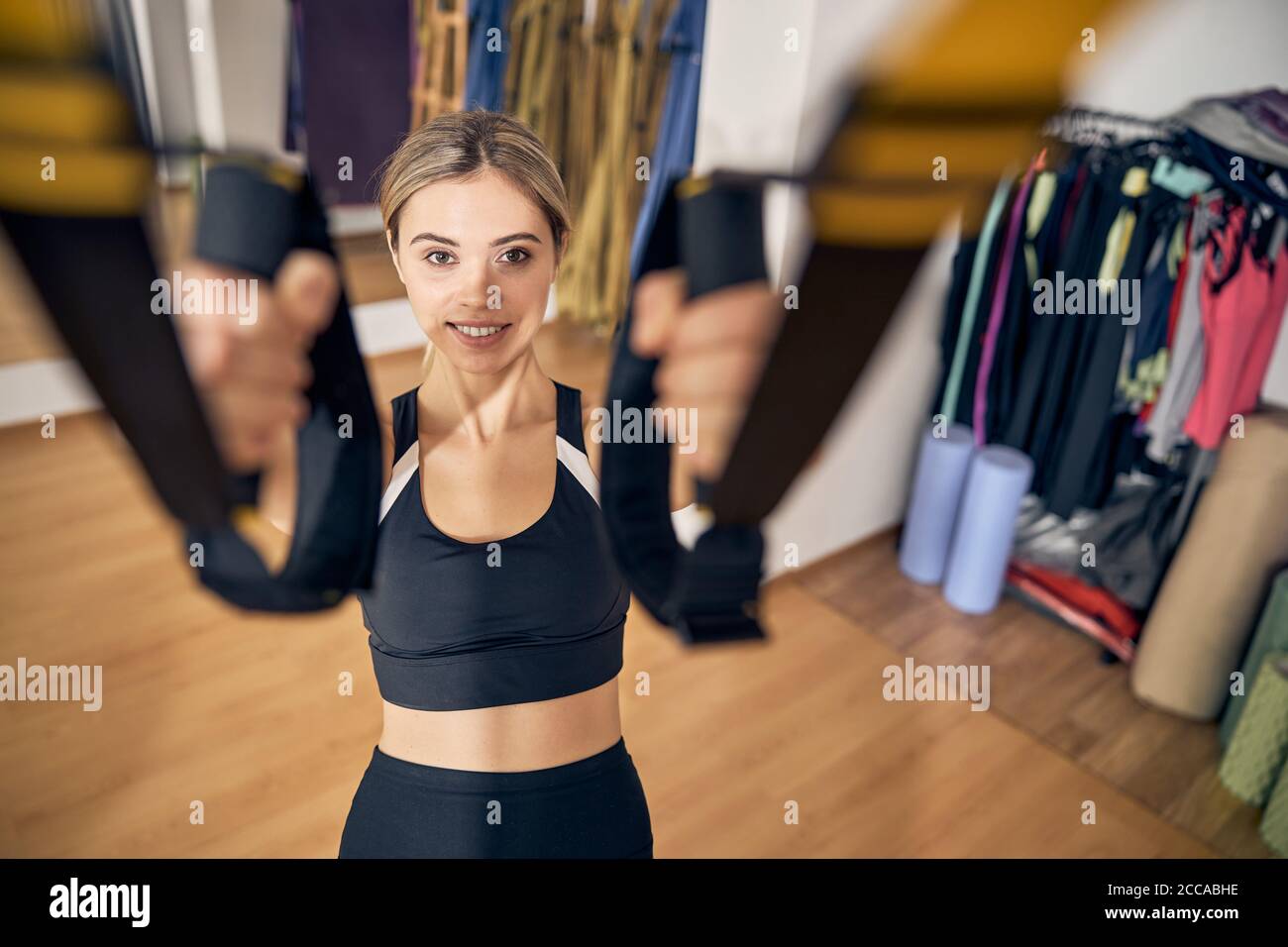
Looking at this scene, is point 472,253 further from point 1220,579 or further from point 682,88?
A: point 1220,579

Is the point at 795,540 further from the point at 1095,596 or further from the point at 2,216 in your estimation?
the point at 2,216

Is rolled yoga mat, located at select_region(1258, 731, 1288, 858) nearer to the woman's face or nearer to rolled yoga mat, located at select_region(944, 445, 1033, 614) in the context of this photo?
rolled yoga mat, located at select_region(944, 445, 1033, 614)

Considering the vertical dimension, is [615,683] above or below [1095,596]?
above

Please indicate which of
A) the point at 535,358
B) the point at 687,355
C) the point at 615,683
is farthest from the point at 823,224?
the point at 615,683

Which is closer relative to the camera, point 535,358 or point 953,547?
point 535,358

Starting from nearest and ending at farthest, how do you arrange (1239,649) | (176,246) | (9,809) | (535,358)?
(176,246) < (535,358) < (9,809) < (1239,649)

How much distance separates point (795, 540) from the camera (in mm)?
2273

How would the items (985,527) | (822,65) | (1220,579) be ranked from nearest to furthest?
(822,65) → (1220,579) → (985,527)

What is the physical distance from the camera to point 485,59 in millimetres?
958

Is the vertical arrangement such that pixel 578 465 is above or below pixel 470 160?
below

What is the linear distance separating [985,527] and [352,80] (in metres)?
1.73

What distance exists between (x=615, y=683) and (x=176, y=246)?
525mm

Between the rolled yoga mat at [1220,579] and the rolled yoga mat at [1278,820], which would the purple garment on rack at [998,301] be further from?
the rolled yoga mat at [1278,820]

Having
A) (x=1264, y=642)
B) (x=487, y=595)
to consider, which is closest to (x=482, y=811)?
(x=487, y=595)
